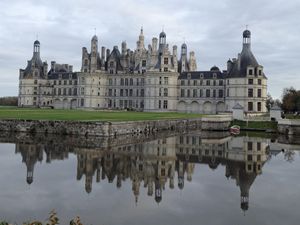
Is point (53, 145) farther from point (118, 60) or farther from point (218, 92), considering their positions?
point (118, 60)

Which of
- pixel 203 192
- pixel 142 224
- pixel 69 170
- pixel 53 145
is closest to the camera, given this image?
pixel 142 224

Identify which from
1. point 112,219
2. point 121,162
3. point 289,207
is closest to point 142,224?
point 112,219

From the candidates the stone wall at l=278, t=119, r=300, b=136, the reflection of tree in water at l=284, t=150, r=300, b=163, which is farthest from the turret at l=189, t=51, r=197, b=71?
the reflection of tree in water at l=284, t=150, r=300, b=163

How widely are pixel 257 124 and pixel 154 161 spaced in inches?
1088

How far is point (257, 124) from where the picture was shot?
145 ft

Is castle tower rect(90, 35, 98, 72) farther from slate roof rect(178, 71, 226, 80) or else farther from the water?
the water

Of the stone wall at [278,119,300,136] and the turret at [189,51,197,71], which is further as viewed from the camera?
the turret at [189,51,197,71]

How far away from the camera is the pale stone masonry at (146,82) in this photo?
62.3m

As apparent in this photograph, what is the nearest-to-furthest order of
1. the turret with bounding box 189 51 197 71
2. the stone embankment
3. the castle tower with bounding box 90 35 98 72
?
the stone embankment, the castle tower with bounding box 90 35 98 72, the turret with bounding box 189 51 197 71

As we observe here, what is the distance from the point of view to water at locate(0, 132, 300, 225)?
10.7 meters

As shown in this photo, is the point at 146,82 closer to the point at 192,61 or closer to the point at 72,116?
the point at 192,61

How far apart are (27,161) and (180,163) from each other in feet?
24.1

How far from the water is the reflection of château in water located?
4 centimetres

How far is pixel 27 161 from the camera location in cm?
1836
